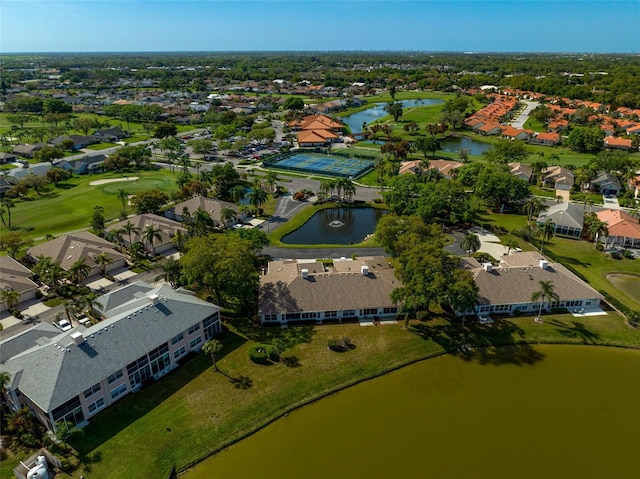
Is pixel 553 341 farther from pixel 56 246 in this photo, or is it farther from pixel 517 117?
pixel 517 117

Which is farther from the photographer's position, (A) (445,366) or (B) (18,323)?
(B) (18,323)

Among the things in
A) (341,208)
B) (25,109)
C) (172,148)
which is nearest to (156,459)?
(341,208)

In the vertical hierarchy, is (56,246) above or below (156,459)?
above

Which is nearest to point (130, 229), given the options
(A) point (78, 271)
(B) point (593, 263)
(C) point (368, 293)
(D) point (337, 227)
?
(A) point (78, 271)

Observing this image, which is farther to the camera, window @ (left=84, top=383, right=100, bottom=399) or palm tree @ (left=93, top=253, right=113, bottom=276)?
palm tree @ (left=93, top=253, right=113, bottom=276)

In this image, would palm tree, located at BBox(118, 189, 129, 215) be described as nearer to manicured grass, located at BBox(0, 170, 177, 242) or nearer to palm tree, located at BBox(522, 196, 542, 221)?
manicured grass, located at BBox(0, 170, 177, 242)

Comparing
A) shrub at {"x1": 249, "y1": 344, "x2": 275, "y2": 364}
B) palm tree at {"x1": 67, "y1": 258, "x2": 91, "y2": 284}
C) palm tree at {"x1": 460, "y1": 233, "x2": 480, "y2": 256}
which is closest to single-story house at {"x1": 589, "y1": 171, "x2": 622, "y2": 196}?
palm tree at {"x1": 460, "y1": 233, "x2": 480, "y2": 256}

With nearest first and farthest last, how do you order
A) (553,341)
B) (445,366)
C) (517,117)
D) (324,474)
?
(324,474), (445,366), (553,341), (517,117)
